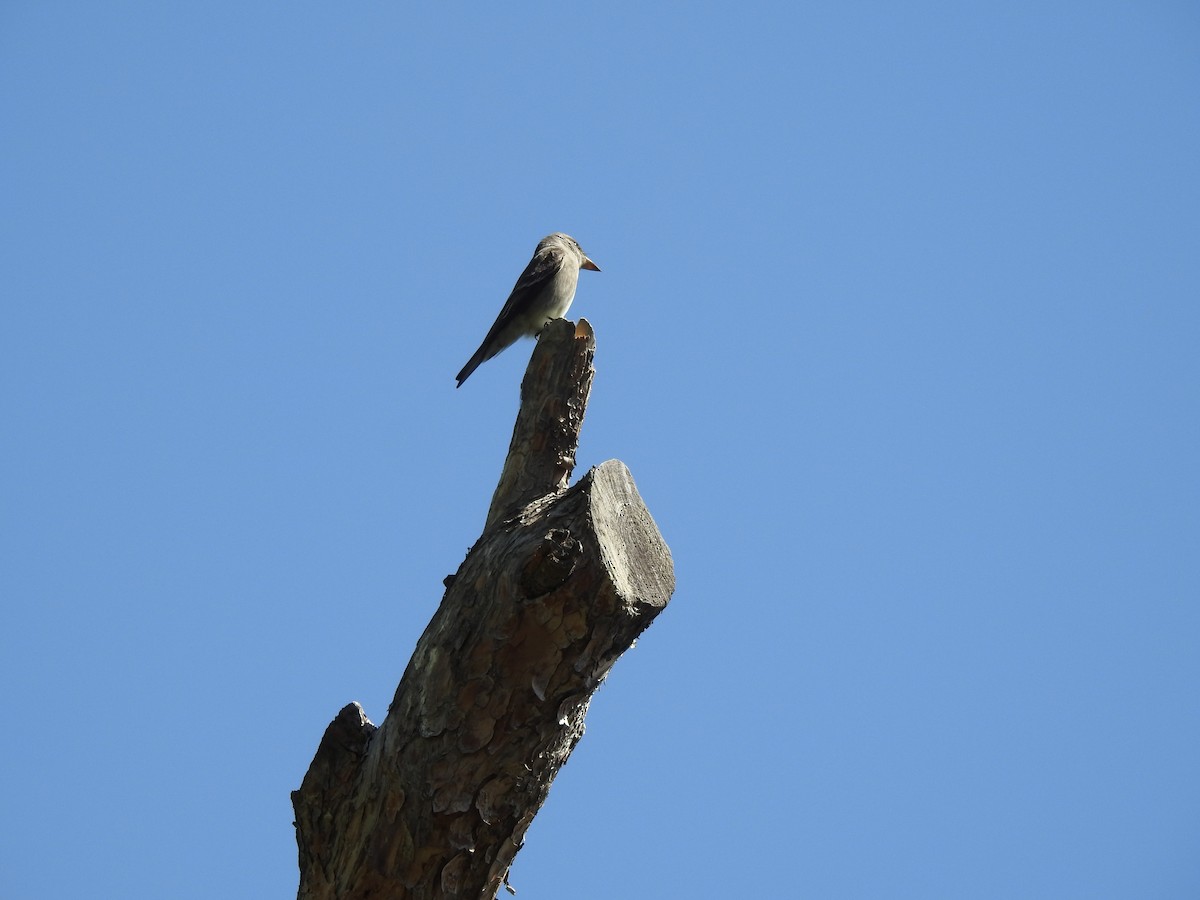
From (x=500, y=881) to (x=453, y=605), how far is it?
3.40 feet

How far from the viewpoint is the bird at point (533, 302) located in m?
8.52

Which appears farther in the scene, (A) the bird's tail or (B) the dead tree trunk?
(A) the bird's tail

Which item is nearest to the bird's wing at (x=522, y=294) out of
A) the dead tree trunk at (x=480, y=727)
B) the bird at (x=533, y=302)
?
the bird at (x=533, y=302)

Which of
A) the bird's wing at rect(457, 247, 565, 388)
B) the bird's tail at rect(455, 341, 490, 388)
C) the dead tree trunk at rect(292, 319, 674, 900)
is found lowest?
the dead tree trunk at rect(292, 319, 674, 900)

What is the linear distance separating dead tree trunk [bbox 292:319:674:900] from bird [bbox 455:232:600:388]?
457 cm

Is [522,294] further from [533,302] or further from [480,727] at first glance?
[480,727]

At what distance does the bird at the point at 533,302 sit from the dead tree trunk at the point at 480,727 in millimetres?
4572

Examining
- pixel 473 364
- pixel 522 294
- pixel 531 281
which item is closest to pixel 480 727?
pixel 473 364

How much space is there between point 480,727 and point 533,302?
5476 mm

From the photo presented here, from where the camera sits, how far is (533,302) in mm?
8703

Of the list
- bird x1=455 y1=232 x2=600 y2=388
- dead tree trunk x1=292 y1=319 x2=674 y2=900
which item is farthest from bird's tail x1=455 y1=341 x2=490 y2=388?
dead tree trunk x1=292 y1=319 x2=674 y2=900

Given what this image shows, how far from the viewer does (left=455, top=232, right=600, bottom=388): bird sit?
28.0ft

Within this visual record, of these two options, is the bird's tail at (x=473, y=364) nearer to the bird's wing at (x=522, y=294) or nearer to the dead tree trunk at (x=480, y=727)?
the bird's wing at (x=522, y=294)

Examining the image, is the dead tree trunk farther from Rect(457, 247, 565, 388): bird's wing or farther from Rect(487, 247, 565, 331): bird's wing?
Rect(487, 247, 565, 331): bird's wing
